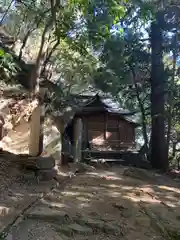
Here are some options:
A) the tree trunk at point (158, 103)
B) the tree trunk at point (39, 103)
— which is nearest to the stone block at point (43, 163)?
the tree trunk at point (39, 103)

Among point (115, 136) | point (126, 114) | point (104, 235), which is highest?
point (126, 114)

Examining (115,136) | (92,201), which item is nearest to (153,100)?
(115,136)

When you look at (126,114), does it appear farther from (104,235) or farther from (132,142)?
(104,235)

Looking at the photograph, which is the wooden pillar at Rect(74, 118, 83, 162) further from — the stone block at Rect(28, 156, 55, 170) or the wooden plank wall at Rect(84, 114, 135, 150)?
the wooden plank wall at Rect(84, 114, 135, 150)

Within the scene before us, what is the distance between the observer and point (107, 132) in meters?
18.5

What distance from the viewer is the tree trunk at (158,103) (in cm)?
1346

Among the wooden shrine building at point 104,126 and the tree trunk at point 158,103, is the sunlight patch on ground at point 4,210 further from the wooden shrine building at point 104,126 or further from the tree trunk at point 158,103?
the wooden shrine building at point 104,126

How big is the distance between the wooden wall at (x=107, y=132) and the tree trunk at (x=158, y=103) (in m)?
4.46

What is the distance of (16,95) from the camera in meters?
8.92

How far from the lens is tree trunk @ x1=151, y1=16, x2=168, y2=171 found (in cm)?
1346

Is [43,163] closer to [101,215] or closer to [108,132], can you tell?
[101,215]

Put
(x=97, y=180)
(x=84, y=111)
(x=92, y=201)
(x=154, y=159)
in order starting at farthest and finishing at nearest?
(x=84, y=111)
(x=154, y=159)
(x=97, y=180)
(x=92, y=201)

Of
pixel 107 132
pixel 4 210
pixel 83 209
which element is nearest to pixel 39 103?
pixel 83 209

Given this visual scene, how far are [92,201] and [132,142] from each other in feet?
42.1
